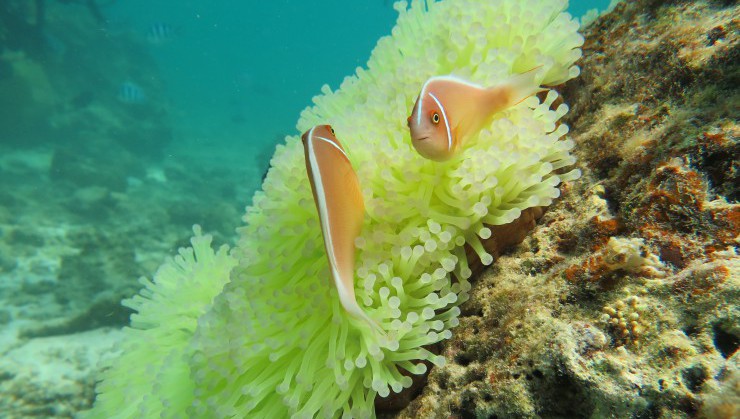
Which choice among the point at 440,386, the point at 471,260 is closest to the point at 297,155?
the point at 471,260

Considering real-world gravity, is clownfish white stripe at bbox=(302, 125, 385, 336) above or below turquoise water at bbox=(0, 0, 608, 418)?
below

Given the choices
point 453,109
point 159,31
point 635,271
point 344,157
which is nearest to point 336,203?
point 344,157

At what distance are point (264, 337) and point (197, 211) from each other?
9.95 meters

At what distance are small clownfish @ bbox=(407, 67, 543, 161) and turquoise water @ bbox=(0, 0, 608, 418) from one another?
5819 millimetres

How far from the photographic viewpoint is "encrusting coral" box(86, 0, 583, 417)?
1.27 meters

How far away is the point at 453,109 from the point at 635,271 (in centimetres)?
61

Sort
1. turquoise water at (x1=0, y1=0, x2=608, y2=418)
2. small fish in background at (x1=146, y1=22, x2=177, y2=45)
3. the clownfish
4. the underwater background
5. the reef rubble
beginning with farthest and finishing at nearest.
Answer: small fish in background at (x1=146, y1=22, x2=177, y2=45)
turquoise water at (x1=0, y1=0, x2=608, y2=418)
the underwater background
the clownfish
the reef rubble

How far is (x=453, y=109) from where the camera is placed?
1198mm

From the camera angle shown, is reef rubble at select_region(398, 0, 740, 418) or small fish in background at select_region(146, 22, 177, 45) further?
small fish in background at select_region(146, 22, 177, 45)

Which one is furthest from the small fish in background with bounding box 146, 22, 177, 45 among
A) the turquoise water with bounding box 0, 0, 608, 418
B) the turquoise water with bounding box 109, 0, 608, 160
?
the turquoise water with bounding box 109, 0, 608, 160

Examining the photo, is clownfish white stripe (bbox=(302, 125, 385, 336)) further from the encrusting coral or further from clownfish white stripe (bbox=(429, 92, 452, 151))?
clownfish white stripe (bbox=(429, 92, 452, 151))

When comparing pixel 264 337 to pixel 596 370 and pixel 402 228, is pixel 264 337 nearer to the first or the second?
pixel 402 228

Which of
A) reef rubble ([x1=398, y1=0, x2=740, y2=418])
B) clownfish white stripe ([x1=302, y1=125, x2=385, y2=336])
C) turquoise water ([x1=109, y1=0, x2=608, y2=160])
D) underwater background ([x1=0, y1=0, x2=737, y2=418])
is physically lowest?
reef rubble ([x1=398, y1=0, x2=740, y2=418])

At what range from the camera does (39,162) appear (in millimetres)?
13023
